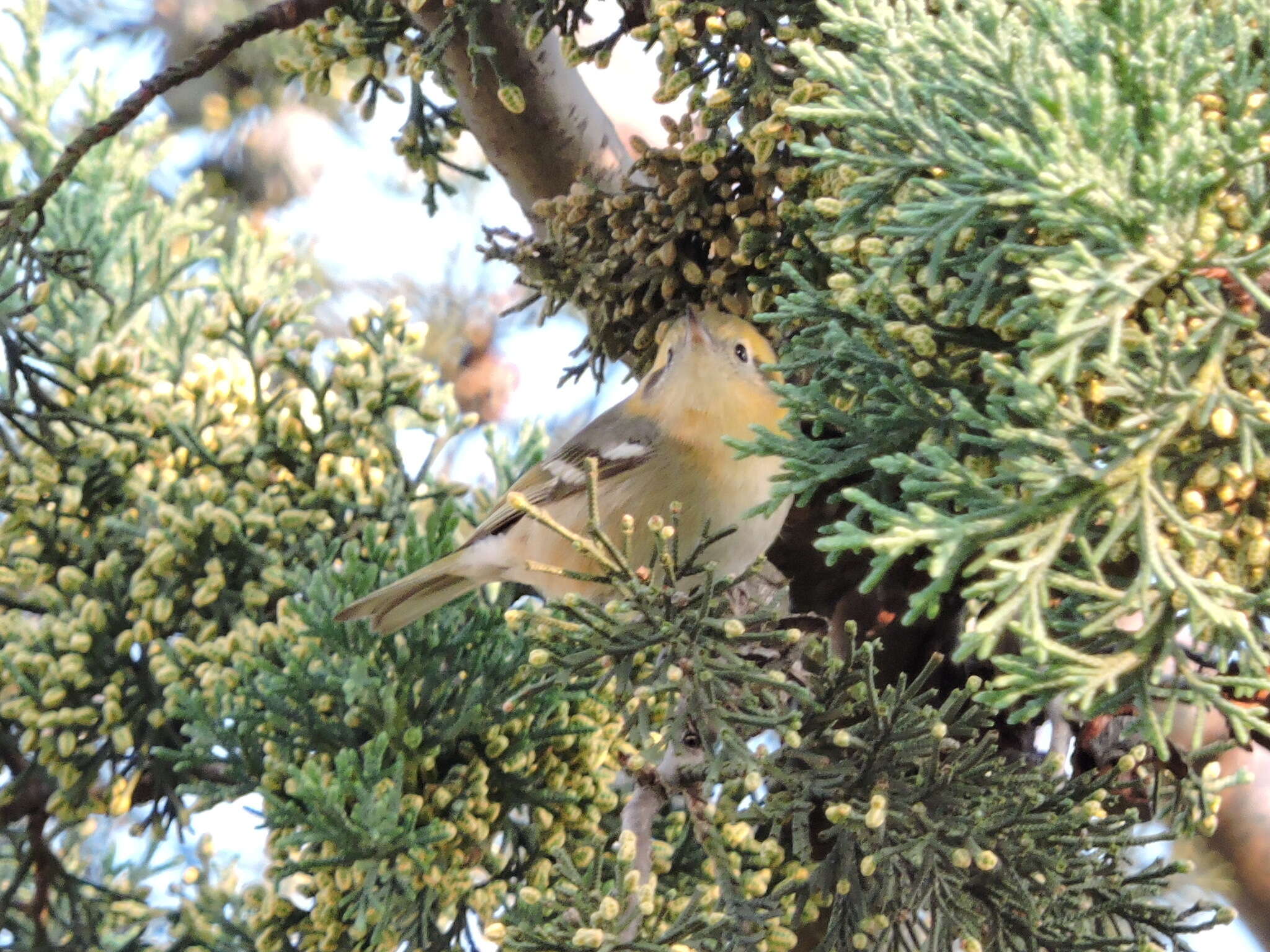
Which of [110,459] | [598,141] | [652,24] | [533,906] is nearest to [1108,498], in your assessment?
[533,906]

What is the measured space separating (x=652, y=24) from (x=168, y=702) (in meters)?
1.06

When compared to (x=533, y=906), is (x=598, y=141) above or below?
above

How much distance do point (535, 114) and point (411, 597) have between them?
2.54 ft

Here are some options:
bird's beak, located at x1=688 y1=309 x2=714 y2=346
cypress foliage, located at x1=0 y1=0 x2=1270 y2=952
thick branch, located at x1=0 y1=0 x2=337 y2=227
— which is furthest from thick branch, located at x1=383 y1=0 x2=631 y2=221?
bird's beak, located at x1=688 y1=309 x2=714 y2=346

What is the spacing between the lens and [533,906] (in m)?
1.36

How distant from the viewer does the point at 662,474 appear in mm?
1941

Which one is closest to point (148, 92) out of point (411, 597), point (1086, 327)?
point (411, 597)

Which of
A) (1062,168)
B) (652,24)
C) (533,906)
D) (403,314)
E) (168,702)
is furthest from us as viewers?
(403,314)

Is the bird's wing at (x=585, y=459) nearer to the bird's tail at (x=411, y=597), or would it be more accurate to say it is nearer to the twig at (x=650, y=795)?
the bird's tail at (x=411, y=597)

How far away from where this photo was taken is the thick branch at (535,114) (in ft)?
6.36

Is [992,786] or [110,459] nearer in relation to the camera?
[992,786]

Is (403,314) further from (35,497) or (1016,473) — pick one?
(1016,473)

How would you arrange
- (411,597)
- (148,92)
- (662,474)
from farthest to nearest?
(662,474) < (148,92) < (411,597)

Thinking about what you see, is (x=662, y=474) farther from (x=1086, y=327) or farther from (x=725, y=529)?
(x=1086, y=327)
